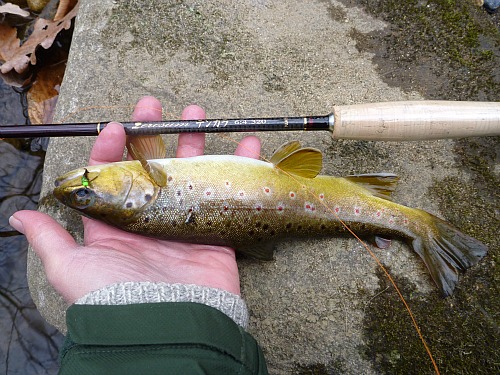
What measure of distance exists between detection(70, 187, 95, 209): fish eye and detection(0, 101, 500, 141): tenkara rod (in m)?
0.43

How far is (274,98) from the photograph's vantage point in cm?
337

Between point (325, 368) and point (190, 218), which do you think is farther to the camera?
point (325, 368)

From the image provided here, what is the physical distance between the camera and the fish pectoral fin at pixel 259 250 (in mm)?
2838

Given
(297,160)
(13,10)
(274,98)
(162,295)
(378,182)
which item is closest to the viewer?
(162,295)

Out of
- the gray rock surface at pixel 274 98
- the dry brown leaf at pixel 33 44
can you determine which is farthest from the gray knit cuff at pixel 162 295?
the dry brown leaf at pixel 33 44

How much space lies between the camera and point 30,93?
14.1 feet

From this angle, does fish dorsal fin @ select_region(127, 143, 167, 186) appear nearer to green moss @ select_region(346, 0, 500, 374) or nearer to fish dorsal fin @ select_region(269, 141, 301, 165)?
fish dorsal fin @ select_region(269, 141, 301, 165)

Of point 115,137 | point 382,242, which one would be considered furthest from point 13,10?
point 382,242

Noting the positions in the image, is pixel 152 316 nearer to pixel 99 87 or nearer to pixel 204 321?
pixel 204 321

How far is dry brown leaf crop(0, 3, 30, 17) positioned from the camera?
439 centimetres

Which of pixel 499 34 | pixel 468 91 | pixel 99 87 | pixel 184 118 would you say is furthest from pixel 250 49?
pixel 499 34

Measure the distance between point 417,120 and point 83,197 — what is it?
207 cm

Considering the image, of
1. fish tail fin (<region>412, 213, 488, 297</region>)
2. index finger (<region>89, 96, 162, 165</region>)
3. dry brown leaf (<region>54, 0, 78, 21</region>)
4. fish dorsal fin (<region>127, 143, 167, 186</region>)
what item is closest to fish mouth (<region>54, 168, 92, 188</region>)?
index finger (<region>89, 96, 162, 165</region>)

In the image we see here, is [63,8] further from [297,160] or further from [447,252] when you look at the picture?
[447,252]
